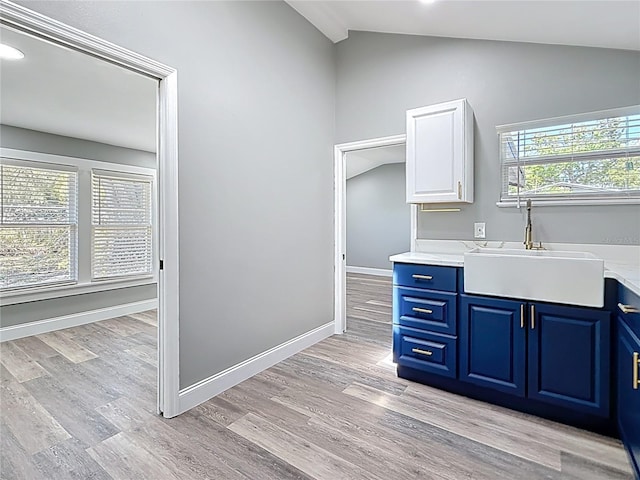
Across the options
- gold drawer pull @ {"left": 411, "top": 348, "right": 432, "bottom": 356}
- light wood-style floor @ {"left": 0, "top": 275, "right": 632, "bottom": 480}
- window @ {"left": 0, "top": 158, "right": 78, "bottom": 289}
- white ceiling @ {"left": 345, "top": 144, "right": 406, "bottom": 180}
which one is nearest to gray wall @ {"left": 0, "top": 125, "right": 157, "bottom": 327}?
window @ {"left": 0, "top": 158, "right": 78, "bottom": 289}

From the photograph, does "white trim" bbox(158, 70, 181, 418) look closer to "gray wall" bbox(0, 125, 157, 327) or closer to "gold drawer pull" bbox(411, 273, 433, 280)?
"gold drawer pull" bbox(411, 273, 433, 280)

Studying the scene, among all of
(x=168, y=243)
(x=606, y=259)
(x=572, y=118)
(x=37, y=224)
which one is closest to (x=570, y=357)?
(x=606, y=259)

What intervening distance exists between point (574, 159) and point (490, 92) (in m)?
0.82

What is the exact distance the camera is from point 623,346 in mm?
1635

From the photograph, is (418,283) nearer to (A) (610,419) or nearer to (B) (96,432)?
(A) (610,419)

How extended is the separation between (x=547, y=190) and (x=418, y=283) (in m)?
1.21

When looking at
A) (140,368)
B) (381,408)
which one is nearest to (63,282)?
(140,368)

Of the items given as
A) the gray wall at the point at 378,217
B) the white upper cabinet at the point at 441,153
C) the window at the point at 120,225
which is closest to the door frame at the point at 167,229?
the white upper cabinet at the point at 441,153

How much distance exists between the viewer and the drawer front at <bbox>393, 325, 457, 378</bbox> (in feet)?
7.59

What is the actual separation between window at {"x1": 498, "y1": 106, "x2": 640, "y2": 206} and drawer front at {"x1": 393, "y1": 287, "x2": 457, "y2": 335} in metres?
0.97

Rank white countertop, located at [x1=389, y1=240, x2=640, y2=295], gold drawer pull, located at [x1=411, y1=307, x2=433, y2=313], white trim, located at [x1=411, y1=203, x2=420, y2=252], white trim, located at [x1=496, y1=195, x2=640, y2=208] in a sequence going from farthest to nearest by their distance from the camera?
white trim, located at [x1=411, y1=203, x2=420, y2=252], gold drawer pull, located at [x1=411, y1=307, x2=433, y2=313], white trim, located at [x1=496, y1=195, x2=640, y2=208], white countertop, located at [x1=389, y1=240, x2=640, y2=295]

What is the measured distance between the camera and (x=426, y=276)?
2422 millimetres

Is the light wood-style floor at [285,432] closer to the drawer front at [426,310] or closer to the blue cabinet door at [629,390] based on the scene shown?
the blue cabinet door at [629,390]

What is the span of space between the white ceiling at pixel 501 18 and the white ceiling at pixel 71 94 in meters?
1.66
